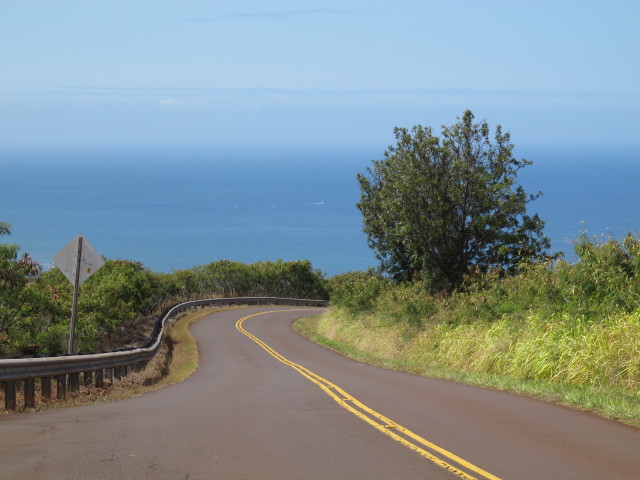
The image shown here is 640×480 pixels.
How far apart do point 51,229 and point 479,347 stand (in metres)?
172

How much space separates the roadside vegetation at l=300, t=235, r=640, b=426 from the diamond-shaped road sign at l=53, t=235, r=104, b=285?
7.97m

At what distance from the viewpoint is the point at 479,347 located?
18734 millimetres

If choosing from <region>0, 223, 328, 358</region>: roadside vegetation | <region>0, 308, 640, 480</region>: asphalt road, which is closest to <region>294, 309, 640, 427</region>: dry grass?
<region>0, 308, 640, 480</region>: asphalt road

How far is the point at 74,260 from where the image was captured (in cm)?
1533

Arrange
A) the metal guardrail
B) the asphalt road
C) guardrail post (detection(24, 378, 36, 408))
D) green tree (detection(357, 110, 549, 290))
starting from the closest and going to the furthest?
the asphalt road → the metal guardrail → guardrail post (detection(24, 378, 36, 408)) → green tree (detection(357, 110, 549, 290))

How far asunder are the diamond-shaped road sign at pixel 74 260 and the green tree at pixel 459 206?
15.5 meters

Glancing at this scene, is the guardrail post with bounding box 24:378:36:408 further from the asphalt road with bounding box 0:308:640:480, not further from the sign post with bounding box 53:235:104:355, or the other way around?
the sign post with bounding box 53:235:104:355

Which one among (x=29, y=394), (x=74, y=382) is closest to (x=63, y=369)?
(x=74, y=382)

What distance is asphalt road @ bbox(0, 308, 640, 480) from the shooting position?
6.84 metres

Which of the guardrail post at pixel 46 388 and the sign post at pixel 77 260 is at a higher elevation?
the sign post at pixel 77 260

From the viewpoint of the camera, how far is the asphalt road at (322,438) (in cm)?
684

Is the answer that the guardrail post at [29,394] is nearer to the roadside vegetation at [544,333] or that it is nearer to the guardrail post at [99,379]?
the guardrail post at [99,379]

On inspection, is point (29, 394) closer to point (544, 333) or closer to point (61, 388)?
point (61, 388)

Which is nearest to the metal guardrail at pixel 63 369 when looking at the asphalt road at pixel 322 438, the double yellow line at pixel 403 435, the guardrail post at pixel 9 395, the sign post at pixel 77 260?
the guardrail post at pixel 9 395
